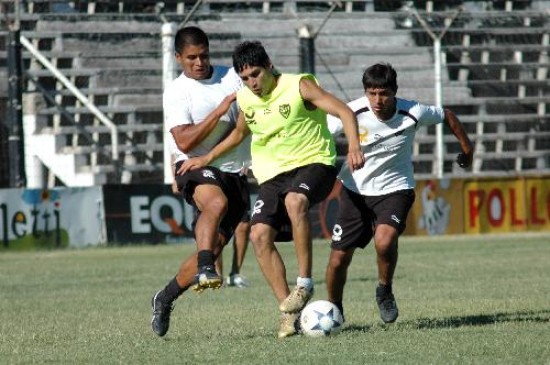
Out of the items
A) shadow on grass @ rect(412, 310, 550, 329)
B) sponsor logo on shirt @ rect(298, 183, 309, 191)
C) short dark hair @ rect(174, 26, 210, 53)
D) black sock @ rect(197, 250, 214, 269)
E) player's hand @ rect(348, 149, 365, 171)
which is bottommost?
shadow on grass @ rect(412, 310, 550, 329)

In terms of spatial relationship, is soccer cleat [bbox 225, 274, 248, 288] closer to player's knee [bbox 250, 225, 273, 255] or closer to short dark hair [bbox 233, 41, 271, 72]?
player's knee [bbox 250, 225, 273, 255]

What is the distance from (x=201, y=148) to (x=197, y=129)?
0.31 m

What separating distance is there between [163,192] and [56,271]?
503 centimetres

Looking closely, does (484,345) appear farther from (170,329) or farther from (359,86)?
(359,86)

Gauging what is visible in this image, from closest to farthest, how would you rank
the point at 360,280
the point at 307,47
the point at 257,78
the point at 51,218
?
the point at 257,78 → the point at 360,280 → the point at 51,218 → the point at 307,47

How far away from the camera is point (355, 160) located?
8.49 metres

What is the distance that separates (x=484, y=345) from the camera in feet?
25.7

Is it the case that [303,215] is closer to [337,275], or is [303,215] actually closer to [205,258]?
[205,258]

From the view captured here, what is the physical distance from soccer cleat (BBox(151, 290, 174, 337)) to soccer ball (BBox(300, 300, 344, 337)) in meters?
0.95

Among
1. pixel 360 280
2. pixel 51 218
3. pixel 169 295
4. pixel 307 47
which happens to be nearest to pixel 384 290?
pixel 169 295

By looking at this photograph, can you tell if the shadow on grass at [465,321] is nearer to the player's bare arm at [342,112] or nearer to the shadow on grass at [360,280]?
the player's bare arm at [342,112]

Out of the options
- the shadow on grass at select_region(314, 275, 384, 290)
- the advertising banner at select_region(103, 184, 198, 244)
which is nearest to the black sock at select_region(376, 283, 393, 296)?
the shadow on grass at select_region(314, 275, 384, 290)

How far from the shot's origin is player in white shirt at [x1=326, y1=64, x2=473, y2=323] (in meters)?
9.63

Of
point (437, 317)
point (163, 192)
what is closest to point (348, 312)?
point (437, 317)
